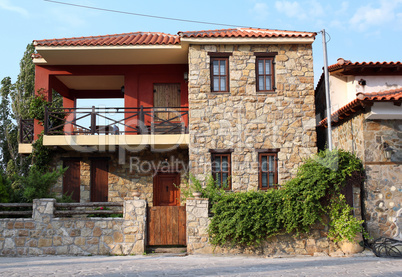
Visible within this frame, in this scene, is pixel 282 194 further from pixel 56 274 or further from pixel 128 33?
pixel 128 33

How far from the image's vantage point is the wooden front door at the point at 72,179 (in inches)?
571

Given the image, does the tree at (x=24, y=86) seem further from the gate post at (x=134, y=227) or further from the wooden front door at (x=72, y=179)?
the gate post at (x=134, y=227)

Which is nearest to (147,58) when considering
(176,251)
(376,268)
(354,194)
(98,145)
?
(98,145)

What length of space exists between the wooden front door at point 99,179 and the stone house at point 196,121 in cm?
3

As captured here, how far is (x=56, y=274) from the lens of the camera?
825 cm

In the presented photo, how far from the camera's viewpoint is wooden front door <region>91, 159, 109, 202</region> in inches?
568

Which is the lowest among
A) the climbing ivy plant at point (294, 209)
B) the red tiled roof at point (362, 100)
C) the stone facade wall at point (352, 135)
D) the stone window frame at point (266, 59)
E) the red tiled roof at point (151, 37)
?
the climbing ivy plant at point (294, 209)

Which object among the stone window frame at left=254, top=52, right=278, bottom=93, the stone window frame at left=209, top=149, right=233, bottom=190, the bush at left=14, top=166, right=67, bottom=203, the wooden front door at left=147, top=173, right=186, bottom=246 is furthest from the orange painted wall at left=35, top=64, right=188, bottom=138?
the wooden front door at left=147, top=173, right=186, bottom=246

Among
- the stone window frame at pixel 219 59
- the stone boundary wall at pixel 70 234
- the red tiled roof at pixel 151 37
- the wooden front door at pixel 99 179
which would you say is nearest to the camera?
the stone boundary wall at pixel 70 234

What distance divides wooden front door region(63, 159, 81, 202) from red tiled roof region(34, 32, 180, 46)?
4.03 meters

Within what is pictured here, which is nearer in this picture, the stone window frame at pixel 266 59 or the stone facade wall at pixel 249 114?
the stone facade wall at pixel 249 114

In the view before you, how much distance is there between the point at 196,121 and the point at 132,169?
312 cm

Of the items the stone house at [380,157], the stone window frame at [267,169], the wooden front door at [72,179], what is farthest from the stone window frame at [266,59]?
the wooden front door at [72,179]

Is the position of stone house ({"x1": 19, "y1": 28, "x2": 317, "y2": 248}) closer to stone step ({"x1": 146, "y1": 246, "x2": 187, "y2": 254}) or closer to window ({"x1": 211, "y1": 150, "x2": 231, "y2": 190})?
window ({"x1": 211, "y1": 150, "x2": 231, "y2": 190})
